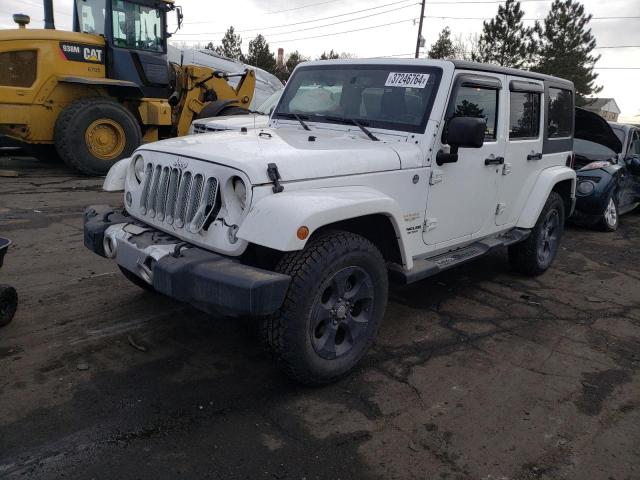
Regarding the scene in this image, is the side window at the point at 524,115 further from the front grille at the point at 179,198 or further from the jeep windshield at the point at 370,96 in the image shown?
the front grille at the point at 179,198

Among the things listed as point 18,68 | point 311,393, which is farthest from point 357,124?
point 18,68

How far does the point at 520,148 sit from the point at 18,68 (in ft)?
27.2

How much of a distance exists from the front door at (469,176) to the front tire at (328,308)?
852 millimetres

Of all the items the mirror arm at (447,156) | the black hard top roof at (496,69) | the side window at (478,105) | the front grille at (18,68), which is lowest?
the mirror arm at (447,156)

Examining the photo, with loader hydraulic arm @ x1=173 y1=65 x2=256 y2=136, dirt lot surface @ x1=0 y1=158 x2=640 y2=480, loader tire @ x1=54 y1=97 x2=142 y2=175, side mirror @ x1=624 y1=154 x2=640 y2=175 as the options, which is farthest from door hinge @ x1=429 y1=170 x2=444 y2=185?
loader hydraulic arm @ x1=173 y1=65 x2=256 y2=136

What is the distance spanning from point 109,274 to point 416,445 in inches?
127

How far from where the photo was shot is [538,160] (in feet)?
16.5

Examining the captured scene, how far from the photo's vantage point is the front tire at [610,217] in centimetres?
812

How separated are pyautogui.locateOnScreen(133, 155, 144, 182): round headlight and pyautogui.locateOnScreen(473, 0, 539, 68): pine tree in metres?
32.2

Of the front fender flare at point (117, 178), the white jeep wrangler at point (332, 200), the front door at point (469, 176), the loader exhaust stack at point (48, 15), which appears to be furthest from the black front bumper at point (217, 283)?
the loader exhaust stack at point (48, 15)

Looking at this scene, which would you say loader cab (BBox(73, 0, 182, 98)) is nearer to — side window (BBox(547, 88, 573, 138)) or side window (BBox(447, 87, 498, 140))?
side window (BBox(547, 88, 573, 138))

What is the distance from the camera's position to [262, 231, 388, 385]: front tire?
277cm

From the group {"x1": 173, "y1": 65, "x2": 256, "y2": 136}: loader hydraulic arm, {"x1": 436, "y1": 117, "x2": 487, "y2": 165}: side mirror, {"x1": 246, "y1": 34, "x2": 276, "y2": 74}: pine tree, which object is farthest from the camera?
{"x1": 246, "y1": 34, "x2": 276, "y2": 74}: pine tree

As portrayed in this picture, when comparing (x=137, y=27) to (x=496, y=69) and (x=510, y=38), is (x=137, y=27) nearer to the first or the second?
(x=496, y=69)
